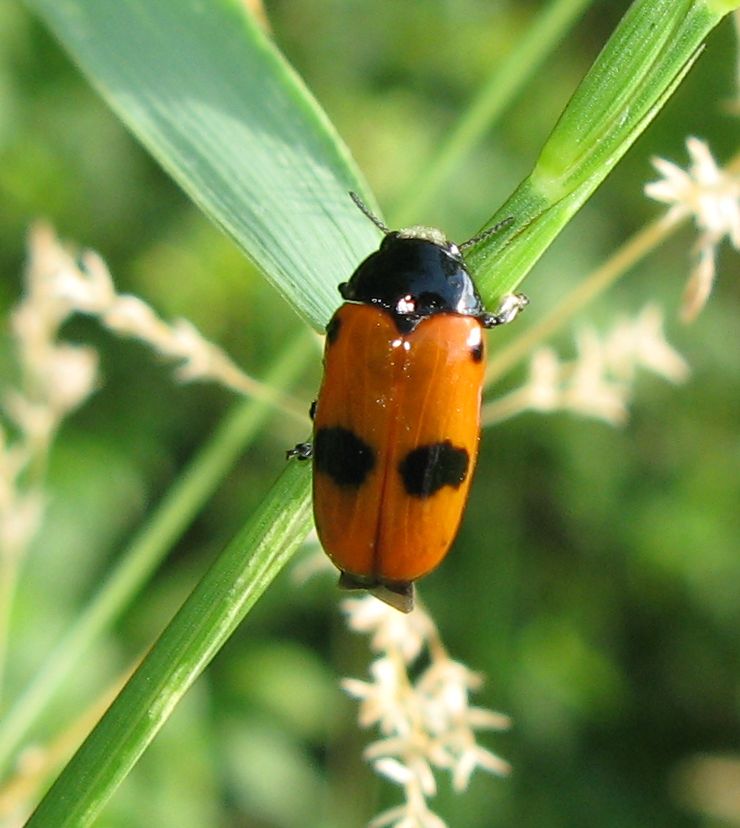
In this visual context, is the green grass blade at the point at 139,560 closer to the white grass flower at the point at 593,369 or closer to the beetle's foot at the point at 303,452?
the white grass flower at the point at 593,369

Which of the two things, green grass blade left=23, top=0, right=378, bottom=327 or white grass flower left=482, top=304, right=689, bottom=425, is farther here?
white grass flower left=482, top=304, right=689, bottom=425

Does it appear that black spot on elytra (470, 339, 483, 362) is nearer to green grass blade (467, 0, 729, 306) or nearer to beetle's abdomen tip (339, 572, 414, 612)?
beetle's abdomen tip (339, 572, 414, 612)

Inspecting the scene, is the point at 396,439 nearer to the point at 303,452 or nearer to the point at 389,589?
the point at 389,589

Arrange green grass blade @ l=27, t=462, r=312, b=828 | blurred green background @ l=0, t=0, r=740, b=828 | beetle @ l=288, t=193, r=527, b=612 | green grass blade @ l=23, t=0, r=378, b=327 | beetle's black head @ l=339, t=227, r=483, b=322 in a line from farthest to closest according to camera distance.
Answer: blurred green background @ l=0, t=0, r=740, b=828
beetle's black head @ l=339, t=227, r=483, b=322
beetle @ l=288, t=193, r=527, b=612
green grass blade @ l=23, t=0, r=378, b=327
green grass blade @ l=27, t=462, r=312, b=828

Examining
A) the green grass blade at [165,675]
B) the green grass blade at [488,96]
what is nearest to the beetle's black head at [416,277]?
the green grass blade at [488,96]

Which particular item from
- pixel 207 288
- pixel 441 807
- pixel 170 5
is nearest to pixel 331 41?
pixel 207 288

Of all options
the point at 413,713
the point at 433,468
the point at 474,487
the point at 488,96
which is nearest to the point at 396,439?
the point at 433,468

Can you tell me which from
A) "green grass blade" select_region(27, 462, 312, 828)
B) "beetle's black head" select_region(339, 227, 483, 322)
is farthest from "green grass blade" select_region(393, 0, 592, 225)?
"green grass blade" select_region(27, 462, 312, 828)
